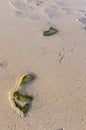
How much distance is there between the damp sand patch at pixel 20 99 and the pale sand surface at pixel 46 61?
1.4 inches

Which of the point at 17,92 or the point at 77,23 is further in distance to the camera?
the point at 77,23

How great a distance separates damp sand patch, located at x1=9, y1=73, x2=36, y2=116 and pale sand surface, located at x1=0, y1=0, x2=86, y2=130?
0.12 feet

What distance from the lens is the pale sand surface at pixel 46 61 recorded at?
265 cm

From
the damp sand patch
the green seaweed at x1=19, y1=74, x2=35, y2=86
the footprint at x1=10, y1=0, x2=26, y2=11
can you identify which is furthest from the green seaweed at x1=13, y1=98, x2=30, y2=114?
the footprint at x1=10, y1=0, x2=26, y2=11

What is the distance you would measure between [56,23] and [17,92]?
1.32 metres

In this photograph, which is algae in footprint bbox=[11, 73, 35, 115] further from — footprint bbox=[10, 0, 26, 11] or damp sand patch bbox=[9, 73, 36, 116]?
footprint bbox=[10, 0, 26, 11]

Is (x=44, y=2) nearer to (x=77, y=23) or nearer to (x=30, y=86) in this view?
(x=77, y=23)

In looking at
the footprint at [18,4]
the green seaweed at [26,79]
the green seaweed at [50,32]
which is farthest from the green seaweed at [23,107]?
the footprint at [18,4]

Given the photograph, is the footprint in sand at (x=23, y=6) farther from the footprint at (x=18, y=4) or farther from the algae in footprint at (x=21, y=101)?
the algae in footprint at (x=21, y=101)

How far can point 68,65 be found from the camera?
3.19 metres

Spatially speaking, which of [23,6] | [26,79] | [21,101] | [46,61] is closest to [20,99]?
[21,101]

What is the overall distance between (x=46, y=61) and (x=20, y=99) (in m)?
0.58

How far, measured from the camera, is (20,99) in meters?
2.80

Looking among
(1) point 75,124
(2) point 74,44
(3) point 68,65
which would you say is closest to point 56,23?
(2) point 74,44
